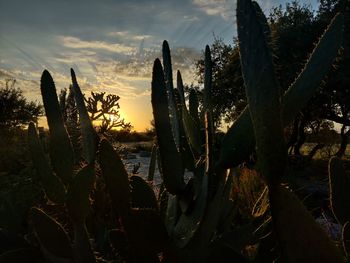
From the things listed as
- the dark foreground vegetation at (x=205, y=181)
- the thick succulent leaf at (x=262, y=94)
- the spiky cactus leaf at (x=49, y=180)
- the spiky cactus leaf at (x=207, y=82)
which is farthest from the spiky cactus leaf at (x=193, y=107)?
the thick succulent leaf at (x=262, y=94)

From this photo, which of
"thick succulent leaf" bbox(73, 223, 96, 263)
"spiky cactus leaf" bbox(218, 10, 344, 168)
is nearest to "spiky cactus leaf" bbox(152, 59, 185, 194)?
"spiky cactus leaf" bbox(218, 10, 344, 168)

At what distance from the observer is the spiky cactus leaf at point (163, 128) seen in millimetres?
896

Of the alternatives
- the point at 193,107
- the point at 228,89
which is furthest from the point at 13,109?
the point at 193,107

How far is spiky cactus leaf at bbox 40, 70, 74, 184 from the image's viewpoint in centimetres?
113

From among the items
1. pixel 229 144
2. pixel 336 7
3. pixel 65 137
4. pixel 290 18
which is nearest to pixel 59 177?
pixel 65 137

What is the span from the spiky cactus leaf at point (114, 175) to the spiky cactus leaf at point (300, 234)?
33 cm

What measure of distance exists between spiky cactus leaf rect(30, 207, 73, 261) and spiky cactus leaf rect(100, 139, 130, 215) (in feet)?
0.77

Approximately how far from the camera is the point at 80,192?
36.1 inches

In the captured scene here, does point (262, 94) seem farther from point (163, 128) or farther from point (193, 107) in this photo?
point (193, 107)

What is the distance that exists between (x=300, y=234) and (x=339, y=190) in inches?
14.0

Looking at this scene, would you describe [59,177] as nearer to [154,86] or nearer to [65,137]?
[65,137]

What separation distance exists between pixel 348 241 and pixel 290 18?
20.9 m

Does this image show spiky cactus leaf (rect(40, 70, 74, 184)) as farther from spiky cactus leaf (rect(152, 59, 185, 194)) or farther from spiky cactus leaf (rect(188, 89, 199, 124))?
spiky cactus leaf (rect(188, 89, 199, 124))

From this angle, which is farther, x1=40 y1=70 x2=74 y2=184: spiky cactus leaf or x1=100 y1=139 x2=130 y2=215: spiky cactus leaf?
x1=40 y1=70 x2=74 y2=184: spiky cactus leaf
